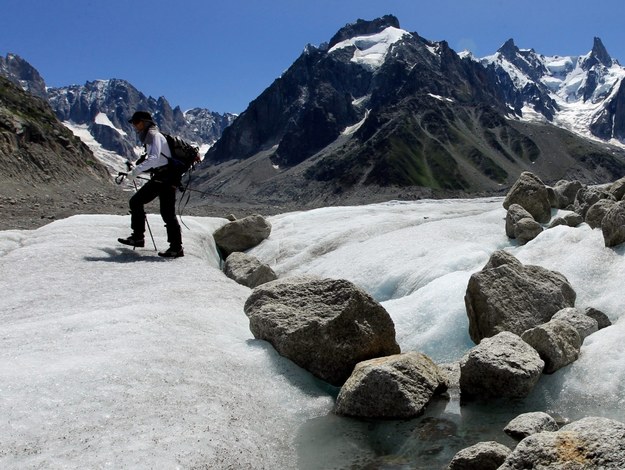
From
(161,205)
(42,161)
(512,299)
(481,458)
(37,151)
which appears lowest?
(481,458)

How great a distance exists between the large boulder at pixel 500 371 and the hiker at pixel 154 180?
38.6 ft

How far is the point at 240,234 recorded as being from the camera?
30516mm

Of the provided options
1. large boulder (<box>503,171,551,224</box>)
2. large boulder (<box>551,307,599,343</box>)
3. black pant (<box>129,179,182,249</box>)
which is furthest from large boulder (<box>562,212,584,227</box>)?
black pant (<box>129,179,182,249</box>)

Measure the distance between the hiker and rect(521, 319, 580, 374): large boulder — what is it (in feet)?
41.1

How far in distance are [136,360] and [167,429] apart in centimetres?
229

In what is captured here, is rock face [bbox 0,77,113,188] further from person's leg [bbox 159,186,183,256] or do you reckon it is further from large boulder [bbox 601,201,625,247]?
large boulder [bbox 601,201,625,247]

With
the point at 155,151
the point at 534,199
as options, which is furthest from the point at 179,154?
the point at 534,199

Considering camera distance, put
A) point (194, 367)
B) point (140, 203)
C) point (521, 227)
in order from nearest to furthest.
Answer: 1. point (194, 367)
2. point (140, 203)
3. point (521, 227)

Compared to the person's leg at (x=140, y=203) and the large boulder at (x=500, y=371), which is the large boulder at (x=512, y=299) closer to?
the large boulder at (x=500, y=371)

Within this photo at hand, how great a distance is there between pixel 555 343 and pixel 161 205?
44.4 feet

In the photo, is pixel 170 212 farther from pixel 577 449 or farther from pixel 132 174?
pixel 577 449

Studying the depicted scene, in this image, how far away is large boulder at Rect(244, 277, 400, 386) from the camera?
41.3ft

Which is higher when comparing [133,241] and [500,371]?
[133,241]

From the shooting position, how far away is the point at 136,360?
34.0ft
